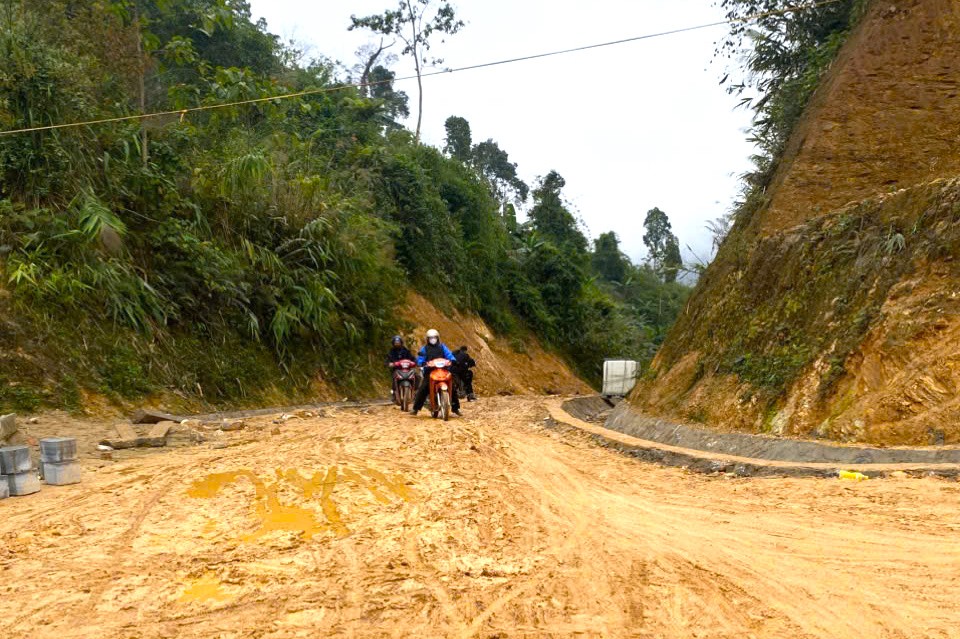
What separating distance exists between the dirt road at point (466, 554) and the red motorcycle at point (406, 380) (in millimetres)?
6799

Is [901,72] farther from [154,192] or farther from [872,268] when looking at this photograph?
[154,192]

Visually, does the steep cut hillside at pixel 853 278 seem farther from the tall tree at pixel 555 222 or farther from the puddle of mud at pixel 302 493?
the tall tree at pixel 555 222

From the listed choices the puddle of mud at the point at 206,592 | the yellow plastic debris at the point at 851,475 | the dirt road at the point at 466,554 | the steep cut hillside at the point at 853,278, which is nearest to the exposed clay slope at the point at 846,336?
the steep cut hillside at the point at 853,278

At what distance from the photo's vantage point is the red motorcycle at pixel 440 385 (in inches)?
515

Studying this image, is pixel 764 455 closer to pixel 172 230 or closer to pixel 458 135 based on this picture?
pixel 172 230

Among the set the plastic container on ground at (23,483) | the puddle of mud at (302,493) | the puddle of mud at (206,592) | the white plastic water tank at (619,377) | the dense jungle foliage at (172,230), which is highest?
the dense jungle foliage at (172,230)

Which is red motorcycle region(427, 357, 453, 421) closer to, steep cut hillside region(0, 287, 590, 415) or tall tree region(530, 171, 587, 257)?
steep cut hillside region(0, 287, 590, 415)

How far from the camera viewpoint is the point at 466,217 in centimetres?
3603

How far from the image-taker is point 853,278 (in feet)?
34.2

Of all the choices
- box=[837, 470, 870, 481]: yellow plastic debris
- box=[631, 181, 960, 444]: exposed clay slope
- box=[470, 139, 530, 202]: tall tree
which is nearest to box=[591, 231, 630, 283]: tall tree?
box=[470, 139, 530, 202]: tall tree

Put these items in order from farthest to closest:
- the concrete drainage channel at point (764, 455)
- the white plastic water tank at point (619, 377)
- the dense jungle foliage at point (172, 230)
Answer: the white plastic water tank at point (619, 377), the dense jungle foliage at point (172, 230), the concrete drainage channel at point (764, 455)

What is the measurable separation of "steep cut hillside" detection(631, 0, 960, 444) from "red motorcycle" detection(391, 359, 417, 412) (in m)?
4.19

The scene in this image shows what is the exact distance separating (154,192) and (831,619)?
16244 mm

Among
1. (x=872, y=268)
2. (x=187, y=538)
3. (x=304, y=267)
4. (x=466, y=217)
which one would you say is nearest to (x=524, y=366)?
(x=466, y=217)
